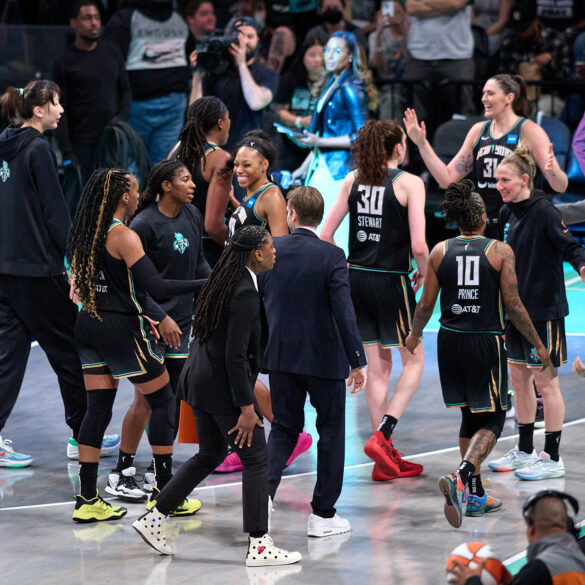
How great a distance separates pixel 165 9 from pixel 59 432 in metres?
6.29

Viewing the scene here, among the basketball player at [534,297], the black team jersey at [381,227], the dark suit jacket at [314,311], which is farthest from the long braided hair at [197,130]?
the basketball player at [534,297]

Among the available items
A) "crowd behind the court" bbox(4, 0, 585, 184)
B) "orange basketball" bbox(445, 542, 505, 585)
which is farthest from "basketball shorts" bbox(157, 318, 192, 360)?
"crowd behind the court" bbox(4, 0, 585, 184)

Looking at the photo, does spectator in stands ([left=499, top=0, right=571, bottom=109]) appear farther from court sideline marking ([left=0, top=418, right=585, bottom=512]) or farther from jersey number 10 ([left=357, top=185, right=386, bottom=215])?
jersey number 10 ([left=357, top=185, right=386, bottom=215])

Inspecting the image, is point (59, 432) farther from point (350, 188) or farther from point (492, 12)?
point (492, 12)

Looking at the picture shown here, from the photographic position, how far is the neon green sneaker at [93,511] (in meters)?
5.90

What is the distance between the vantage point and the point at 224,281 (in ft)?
17.1

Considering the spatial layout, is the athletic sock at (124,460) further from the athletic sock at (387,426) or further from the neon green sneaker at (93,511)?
the athletic sock at (387,426)

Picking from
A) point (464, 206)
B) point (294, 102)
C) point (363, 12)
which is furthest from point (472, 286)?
point (363, 12)

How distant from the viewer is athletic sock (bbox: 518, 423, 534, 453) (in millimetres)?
6648

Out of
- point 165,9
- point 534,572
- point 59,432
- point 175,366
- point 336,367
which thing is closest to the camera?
point 534,572

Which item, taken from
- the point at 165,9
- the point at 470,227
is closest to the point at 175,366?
the point at 470,227

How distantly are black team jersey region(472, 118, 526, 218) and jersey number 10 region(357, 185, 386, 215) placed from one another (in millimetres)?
1234

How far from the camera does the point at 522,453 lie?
6676 millimetres

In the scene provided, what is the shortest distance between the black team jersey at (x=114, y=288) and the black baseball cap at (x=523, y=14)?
27.7 feet
